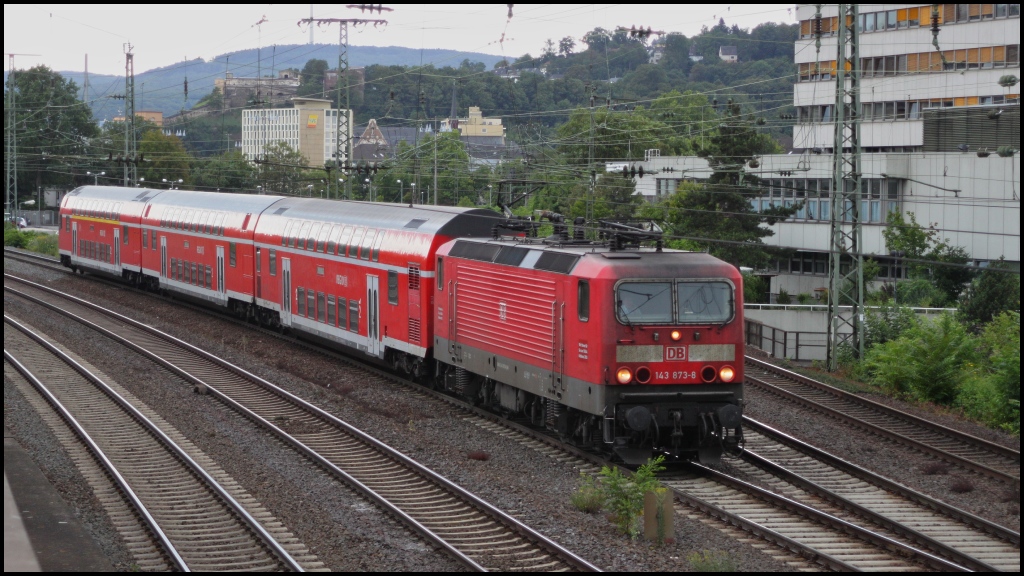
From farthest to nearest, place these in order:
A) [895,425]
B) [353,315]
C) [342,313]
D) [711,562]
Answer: [342,313] < [353,315] < [895,425] < [711,562]

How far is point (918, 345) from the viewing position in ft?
81.9

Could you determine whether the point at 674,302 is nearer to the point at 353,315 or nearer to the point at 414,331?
the point at 414,331

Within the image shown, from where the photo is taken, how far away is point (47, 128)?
312 feet

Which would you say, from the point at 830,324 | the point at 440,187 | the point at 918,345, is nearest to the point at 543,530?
the point at 918,345

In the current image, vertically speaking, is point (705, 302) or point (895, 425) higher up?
point (705, 302)

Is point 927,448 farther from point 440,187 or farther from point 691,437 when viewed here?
point 440,187

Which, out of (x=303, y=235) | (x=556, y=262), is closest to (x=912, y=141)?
(x=303, y=235)

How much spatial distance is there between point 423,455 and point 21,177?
8203 cm

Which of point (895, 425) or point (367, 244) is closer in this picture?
point (895, 425)

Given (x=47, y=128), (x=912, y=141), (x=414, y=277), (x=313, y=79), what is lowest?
(x=414, y=277)

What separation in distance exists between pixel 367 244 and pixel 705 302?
1112 centimetres

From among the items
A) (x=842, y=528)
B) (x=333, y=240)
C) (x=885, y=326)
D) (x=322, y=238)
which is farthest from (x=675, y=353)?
(x=885, y=326)

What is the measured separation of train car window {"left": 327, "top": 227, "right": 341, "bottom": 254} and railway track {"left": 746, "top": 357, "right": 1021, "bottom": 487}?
10.0 meters

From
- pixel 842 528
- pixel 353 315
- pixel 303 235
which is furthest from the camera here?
pixel 303 235
